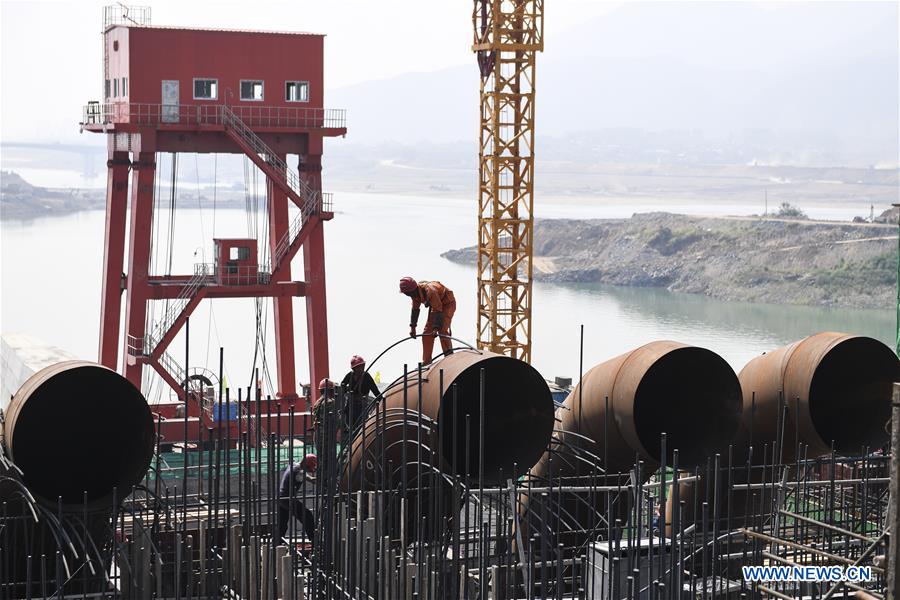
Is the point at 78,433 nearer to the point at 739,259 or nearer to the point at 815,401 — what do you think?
the point at 815,401

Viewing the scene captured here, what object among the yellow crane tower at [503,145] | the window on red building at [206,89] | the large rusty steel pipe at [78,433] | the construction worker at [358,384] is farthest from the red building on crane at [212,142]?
the large rusty steel pipe at [78,433]

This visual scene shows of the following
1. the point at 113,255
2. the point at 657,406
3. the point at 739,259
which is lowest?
the point at 739,259

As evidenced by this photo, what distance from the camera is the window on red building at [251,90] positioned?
103 ft

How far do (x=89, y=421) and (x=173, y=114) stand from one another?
1923cm

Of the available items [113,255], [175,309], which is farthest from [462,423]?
[113,255]

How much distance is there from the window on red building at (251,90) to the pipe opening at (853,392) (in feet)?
61.6

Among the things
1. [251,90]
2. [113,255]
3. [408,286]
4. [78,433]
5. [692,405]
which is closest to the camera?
[78,433]

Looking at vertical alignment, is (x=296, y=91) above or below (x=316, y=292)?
above

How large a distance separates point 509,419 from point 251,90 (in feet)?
62.2

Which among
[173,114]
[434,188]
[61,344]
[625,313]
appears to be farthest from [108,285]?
[434,188]

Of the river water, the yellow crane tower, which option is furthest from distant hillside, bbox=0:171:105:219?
the yellow crane tower

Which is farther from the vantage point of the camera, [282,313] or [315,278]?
[282,313]

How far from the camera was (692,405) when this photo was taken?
50.0 feet

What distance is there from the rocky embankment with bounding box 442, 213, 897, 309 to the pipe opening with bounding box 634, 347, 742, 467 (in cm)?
7183
